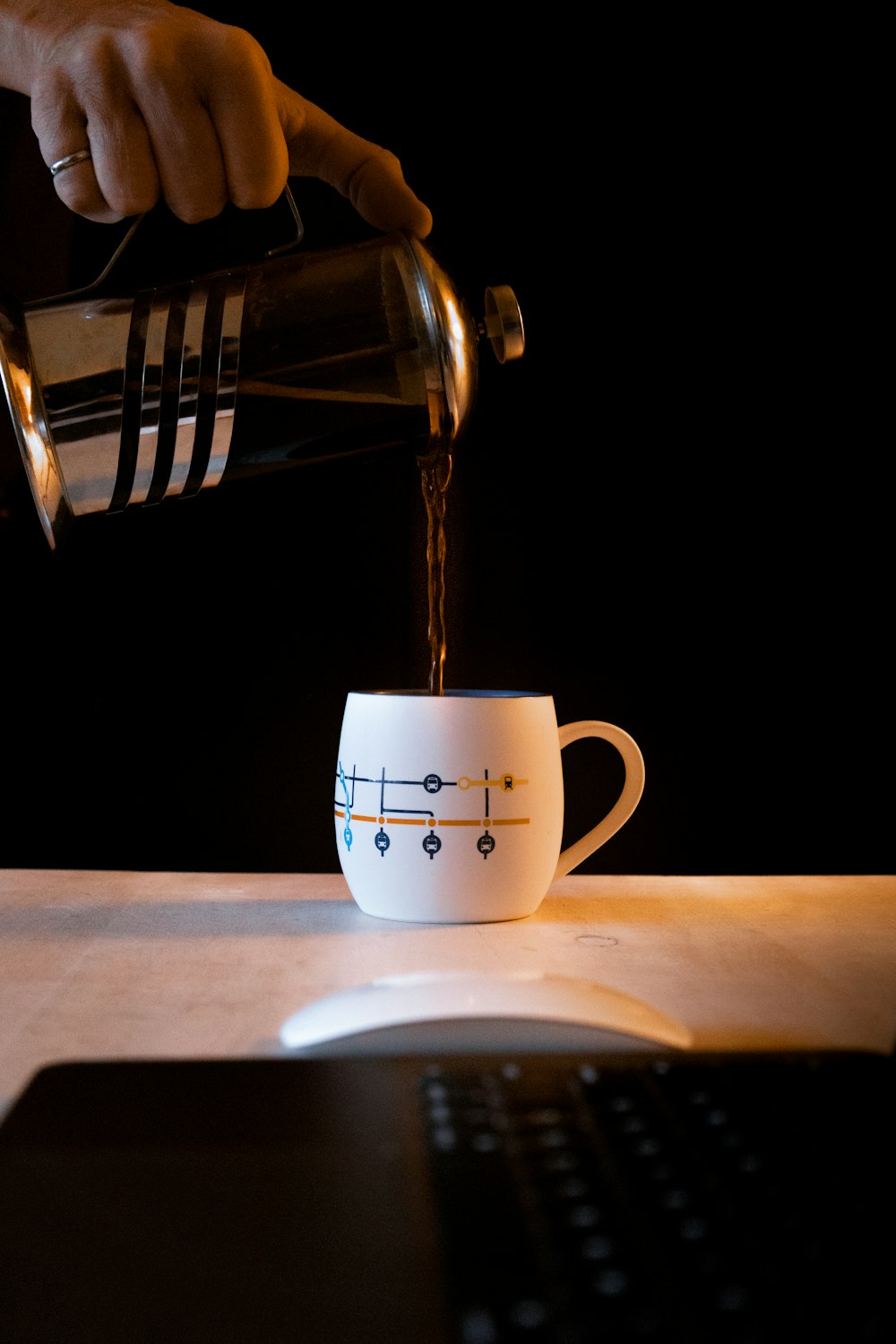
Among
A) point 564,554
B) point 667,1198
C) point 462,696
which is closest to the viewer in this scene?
point 667,1198

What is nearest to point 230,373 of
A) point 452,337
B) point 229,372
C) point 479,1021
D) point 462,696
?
point 229,372

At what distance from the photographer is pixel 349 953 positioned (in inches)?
24.8

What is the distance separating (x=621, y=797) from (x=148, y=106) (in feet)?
1.56

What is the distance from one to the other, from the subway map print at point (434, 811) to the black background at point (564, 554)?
243mm

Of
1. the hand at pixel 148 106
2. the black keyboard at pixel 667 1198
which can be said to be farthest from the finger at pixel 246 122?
the black keyboard at pixel 667 1198

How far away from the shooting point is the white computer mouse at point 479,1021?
1.56ft

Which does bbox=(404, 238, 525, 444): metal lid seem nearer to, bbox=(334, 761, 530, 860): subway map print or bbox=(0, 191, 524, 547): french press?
bbox=(0, 191, 524, 547): french press

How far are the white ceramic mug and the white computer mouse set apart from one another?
0.16 meters

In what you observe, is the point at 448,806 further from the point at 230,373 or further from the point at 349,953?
the point at 230,373

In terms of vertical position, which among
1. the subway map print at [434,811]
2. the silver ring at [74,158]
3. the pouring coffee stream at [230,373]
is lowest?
the subway map print at [434,811]

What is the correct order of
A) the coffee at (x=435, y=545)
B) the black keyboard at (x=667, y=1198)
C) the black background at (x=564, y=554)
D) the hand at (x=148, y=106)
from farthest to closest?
the black background at (x=564, y=554) → the coffee at (x=435, y=545) → the hand at (x=148, y=106) → the black keyboard at (x=667, y=1198)

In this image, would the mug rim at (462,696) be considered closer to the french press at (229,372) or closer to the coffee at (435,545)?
the coffee at (435,545)

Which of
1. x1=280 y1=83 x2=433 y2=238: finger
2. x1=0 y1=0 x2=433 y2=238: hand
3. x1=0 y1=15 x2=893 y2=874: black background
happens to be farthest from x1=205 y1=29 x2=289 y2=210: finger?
x1=0 y1=15 x2=893 y2=874: black background

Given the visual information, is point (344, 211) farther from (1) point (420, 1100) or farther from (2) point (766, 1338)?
(2) point (766, 1338)
